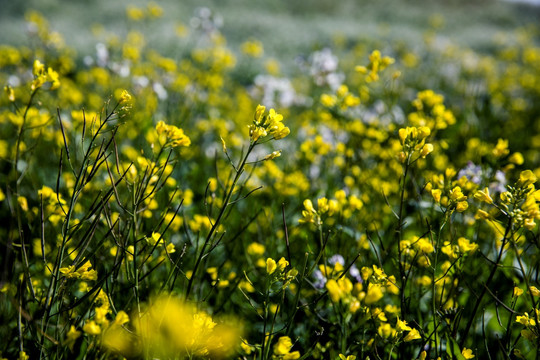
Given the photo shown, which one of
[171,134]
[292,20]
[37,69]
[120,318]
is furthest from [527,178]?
[292,20]

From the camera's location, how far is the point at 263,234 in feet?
6.57

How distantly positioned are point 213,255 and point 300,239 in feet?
1.34

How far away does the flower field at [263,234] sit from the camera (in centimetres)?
100

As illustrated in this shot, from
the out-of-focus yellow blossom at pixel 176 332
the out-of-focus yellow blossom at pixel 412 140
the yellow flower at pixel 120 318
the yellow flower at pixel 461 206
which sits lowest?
the out-of-focus yellow blossom at pixel 176 332

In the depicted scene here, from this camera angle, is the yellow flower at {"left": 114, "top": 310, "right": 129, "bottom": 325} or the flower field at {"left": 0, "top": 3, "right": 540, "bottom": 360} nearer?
the yellow flower at {"left": 114, "top": 310, "right": 129, "bottom": 325}

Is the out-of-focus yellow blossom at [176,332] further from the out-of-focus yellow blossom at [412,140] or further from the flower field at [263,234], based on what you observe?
the out-of-focus yellow blossom at [412,140]

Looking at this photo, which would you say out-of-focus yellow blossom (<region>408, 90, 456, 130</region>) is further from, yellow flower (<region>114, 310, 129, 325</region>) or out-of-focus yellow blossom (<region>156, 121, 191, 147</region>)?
yellow flower (<region>114, 310, 129, 325</region>)

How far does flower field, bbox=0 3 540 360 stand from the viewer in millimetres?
1000

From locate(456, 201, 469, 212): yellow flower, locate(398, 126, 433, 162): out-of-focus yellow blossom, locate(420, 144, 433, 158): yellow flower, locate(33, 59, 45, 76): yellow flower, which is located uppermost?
locate(33, 59, 45, 76): yellow flower

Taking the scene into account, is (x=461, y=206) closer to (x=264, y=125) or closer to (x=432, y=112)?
(x=264, y=125)

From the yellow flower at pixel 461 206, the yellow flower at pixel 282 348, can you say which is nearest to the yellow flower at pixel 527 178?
the yellow flower at pixel 461 206

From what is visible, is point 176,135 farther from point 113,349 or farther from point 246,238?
point 246,238

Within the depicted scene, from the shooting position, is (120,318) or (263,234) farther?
(263,234)

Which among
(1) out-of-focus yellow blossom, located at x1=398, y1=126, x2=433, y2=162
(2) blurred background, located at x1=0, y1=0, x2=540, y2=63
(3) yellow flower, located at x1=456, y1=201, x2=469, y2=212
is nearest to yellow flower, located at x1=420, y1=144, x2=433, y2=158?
(1) out-of-focus yellow blossom, located at x1=398, y1=126, x2=433, y2=162
